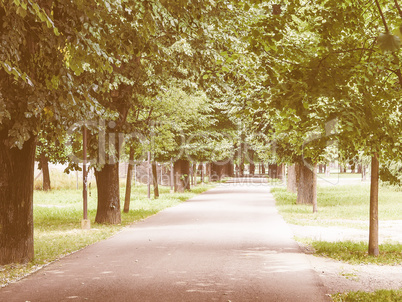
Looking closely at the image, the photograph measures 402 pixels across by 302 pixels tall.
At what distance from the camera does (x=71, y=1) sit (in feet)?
31.5

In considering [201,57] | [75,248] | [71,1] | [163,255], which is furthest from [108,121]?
[71,1]

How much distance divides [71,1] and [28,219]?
14.1 feet

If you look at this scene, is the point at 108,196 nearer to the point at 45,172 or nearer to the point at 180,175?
the point at 180,175

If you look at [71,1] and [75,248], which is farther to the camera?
[75,248]

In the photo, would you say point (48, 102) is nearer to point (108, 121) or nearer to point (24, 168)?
point (24, 168)

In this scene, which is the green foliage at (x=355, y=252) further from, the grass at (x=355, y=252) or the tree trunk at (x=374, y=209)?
the tree trunk at (x=374, y=209)

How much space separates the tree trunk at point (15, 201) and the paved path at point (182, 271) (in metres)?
0.80

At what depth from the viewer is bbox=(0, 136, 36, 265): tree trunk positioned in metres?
10.8

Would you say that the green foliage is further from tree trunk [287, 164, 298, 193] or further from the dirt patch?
tree trunk [287, 164, 298, 193]

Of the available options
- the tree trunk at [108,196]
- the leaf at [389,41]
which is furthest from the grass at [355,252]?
the leaf at [389,41]

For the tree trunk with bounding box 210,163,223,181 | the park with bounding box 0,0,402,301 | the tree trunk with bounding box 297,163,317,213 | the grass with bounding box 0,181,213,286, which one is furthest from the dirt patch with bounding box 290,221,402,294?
the tree trunk with bounding box 210,163,223,181

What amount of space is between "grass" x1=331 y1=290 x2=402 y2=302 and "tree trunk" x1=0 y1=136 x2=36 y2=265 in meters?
6.07

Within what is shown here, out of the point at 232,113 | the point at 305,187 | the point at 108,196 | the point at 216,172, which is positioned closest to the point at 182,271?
the point at 232,113

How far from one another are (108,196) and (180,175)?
21855mm
